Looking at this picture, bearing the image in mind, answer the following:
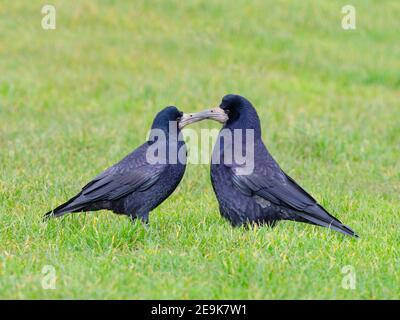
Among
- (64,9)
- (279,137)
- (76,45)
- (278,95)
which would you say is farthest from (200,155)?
(64,9)

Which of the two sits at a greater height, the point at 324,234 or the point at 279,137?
the point at 279,137

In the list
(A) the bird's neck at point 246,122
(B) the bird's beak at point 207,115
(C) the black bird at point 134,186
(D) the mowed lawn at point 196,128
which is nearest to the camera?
(D) the mowed lawn at point 196,128

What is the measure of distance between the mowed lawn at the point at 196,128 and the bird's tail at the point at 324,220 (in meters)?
0.12

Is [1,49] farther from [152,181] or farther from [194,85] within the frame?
[152,181]

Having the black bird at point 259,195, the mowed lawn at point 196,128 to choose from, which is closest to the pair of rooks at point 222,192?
the black bird at point 259,195

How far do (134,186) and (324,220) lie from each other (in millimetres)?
1649

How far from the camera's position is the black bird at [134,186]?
6.84m

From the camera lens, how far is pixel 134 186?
22.7 ft

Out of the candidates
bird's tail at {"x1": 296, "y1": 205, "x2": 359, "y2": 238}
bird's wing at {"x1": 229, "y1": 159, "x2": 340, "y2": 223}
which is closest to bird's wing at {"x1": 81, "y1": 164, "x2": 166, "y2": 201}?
bird's wing at {"x1": 229, "y1": 159, "x2": 340, "y2": 223}

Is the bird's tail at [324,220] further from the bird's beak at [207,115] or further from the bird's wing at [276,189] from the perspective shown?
the bird's beak at [207,115]
